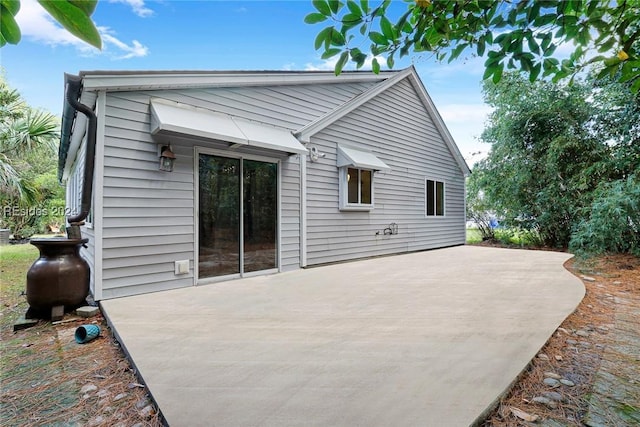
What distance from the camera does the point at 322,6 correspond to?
1.42 m

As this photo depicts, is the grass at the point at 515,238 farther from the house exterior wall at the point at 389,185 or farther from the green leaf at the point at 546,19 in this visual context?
the green leaf at the point at 546,19

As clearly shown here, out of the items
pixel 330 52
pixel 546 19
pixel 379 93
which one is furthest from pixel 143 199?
pixel 379 93

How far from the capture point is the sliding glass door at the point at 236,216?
192 inches

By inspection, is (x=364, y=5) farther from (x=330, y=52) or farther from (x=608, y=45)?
(x=608, y=45)

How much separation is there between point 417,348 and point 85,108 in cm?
450

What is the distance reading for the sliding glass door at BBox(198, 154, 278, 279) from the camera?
4879mm

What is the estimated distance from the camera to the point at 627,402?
1.84 meters

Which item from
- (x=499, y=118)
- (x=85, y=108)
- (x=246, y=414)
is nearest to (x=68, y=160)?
(x=85, y=108)

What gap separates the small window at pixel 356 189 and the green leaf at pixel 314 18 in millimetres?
5452

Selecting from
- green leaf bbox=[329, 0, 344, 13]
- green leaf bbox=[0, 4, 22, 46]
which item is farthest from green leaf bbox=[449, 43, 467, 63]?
green leaf bbox=[0, 4, 22, 46]

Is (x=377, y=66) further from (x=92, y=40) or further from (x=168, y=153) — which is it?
(x=168, y=153)

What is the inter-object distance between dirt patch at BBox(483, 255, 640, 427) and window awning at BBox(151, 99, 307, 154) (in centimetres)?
416

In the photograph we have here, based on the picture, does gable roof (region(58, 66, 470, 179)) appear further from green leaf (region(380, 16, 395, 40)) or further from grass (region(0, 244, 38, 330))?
green leaf (region(380, 16, 395, 40))

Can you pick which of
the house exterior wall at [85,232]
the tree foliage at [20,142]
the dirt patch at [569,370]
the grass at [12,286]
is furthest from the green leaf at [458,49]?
the tree foliage at [20,142]
